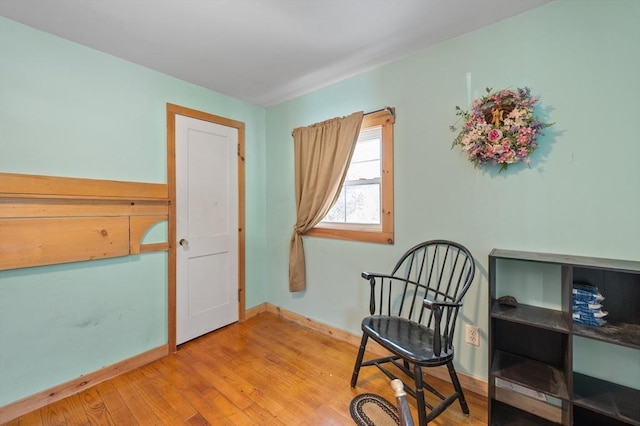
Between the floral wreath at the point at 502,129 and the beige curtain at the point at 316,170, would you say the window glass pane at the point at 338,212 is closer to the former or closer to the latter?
the beige curtain at the point at 316,170

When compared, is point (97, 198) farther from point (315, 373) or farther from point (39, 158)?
point (315, 373)

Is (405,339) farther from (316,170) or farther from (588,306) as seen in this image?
(316,170)

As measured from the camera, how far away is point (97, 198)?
6.32 ft

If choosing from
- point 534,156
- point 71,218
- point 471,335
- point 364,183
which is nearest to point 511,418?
point 471,335

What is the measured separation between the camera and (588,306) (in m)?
1.32

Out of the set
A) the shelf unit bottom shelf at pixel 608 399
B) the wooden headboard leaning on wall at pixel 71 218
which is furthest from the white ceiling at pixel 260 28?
the shelf unit bottom shelf at pixel 608 399

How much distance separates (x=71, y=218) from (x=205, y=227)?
97 centimetres

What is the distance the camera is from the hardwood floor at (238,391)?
1.59 metres

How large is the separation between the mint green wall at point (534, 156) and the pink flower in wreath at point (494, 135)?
23 cm

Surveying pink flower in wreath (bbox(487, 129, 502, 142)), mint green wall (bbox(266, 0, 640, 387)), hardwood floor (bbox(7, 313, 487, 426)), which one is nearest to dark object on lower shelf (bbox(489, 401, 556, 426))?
hardwood floor (bbox(7, 313, 487, 426))

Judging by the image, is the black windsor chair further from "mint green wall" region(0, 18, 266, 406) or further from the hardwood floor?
"mint green wall" region(0, 18, 266, 406)

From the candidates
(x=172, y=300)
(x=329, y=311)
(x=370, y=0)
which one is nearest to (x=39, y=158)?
(x=172, y=300)

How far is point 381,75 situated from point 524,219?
1489 millimetres

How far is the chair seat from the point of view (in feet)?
4.58
